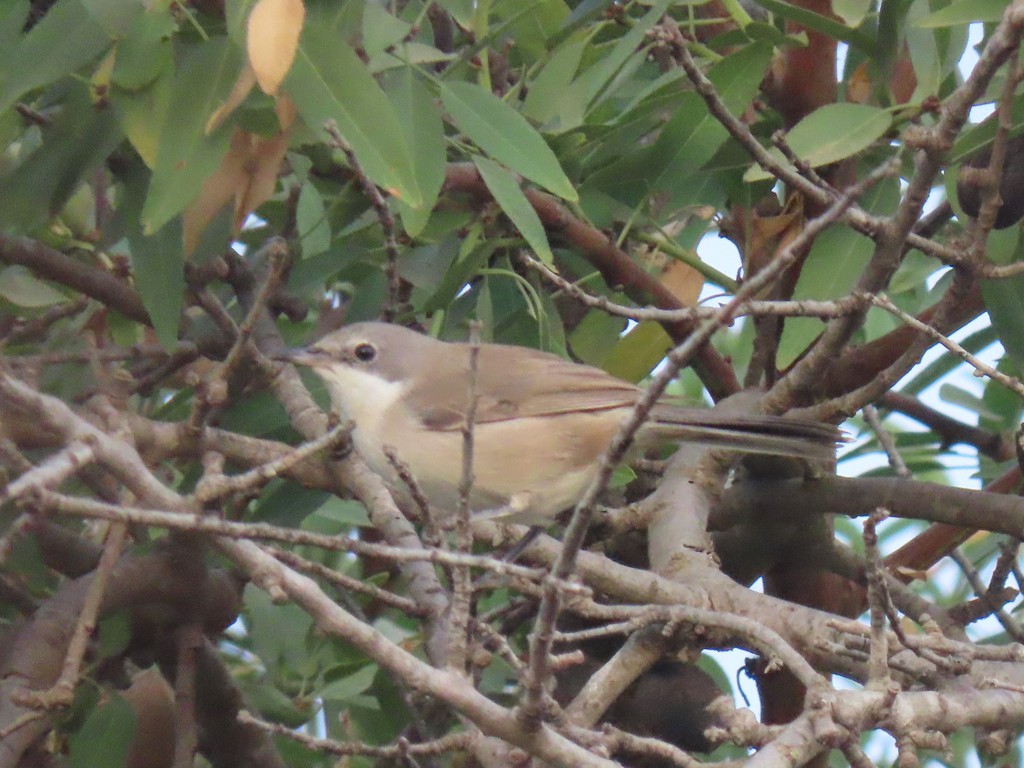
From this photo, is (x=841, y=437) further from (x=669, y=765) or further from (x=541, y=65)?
(x=541, y=65)

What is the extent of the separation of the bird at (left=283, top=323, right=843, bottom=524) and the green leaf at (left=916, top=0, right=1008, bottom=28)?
110cm

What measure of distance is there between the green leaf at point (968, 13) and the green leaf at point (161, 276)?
68.8 inches

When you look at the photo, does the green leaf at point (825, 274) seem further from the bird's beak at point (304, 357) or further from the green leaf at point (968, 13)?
the bird's beak at point (304, 357)

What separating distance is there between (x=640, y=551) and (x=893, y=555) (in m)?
0.81

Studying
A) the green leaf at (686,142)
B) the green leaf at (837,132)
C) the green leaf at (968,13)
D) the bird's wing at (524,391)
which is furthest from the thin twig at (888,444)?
Answer: the green leaf at (968,13)

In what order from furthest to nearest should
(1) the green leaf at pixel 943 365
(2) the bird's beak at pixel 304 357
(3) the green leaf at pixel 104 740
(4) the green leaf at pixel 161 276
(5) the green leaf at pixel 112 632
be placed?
(1) the green leaf at pixel 943 365 → (2) the bird's beak at pixel 304 357 → (5) the green leaf at pixel 112 632 → (3) the green leaf at pixel 104 740 → (4) the green leaf at pixel 161 276

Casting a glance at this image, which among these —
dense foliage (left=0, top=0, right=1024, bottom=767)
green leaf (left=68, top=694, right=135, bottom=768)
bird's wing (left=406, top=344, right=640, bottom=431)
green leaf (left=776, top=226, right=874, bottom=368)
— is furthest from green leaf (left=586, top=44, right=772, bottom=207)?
green leaf (left=68, top=694, right=135, bottom=768)

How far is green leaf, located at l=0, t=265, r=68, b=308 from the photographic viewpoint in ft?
11.4

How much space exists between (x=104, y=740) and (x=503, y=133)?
1.74 metres

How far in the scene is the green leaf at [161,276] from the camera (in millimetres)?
3150

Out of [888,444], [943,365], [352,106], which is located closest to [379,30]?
[352,106]

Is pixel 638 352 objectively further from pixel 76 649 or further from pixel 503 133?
pixel 76 649

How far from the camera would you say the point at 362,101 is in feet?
8.82

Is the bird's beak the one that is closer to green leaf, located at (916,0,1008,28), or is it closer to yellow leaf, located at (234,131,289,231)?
yellow leaf, located at (234,131,289,231)
